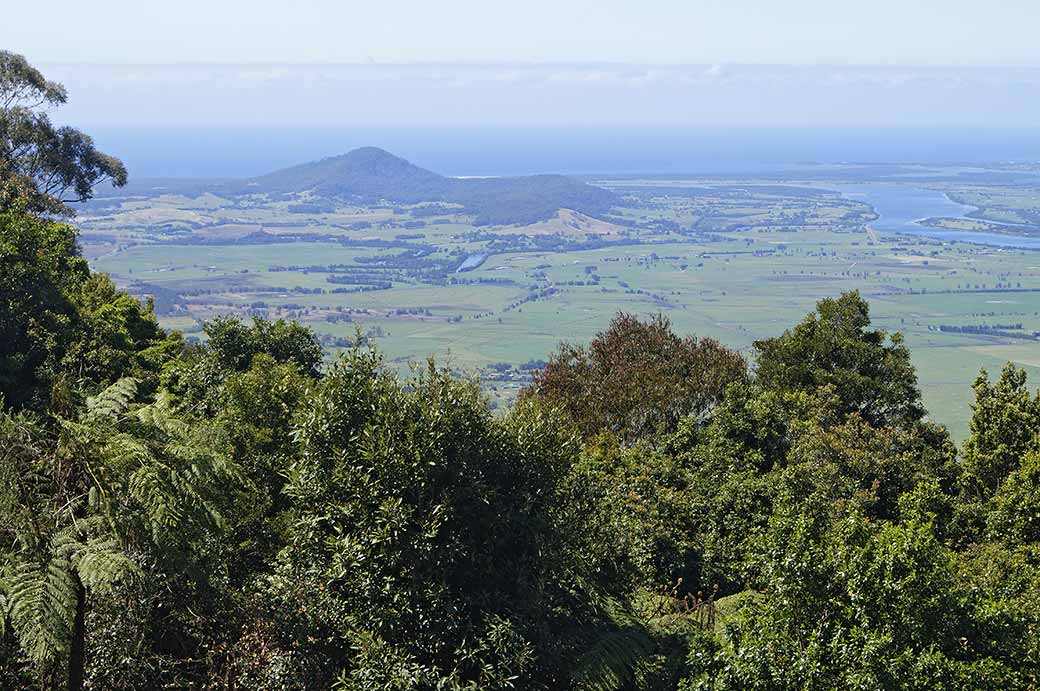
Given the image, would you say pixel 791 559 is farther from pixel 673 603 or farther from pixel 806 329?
pixel 806 329

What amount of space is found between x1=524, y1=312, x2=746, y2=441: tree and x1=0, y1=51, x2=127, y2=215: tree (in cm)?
1852

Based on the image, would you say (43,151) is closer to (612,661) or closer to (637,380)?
(637,380)

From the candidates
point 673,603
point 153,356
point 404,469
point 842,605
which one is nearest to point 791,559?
point 842,605

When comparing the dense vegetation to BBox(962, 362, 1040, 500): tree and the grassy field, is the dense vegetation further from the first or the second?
the grassy field

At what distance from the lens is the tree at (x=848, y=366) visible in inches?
1059

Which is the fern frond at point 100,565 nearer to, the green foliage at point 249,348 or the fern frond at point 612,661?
the fern frond at point 612,661

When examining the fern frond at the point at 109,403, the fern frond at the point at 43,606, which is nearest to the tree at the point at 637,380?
the fern frond at the point at 109,403

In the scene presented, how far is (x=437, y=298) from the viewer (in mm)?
169000

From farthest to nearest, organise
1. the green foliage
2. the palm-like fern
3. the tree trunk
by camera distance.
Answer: the green foliage
the tree trunk
the palm-like fern

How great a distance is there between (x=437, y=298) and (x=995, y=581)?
515ft

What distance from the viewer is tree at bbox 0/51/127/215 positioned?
34.0m

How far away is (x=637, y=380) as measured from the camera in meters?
27.7

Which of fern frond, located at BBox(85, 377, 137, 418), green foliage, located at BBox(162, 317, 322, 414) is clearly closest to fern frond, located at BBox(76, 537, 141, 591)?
fern frond, located at BBox(85, 377, 137, 418)

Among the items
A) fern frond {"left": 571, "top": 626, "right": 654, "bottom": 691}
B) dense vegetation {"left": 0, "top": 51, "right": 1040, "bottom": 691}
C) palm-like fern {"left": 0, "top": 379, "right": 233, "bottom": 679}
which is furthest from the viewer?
fern frond {"left": 571, "top": 626, "right": 654, "bottom": 691}
